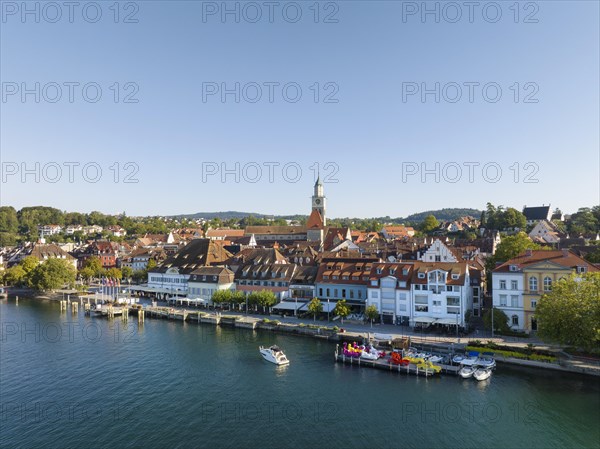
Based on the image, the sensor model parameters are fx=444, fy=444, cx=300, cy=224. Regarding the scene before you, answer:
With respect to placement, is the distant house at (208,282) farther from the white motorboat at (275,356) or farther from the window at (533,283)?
the window at (533,283)

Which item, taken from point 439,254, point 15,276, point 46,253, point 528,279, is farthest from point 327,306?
point 46,253

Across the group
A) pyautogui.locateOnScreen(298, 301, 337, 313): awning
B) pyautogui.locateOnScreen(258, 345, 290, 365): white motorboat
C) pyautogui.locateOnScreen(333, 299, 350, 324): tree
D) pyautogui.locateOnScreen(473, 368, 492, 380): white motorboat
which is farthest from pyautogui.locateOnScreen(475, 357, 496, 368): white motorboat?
pyautogui.locateOnScreen(298, 301, 337, 313): awning

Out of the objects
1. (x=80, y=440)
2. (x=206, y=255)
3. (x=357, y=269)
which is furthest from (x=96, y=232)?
(x=80, y=440)

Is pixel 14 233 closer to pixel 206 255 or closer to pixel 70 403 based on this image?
pixel 206 255

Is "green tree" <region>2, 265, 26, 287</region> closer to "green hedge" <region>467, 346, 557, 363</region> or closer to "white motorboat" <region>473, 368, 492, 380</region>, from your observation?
"green hedge" <region>467, 346, 557, 363</region>

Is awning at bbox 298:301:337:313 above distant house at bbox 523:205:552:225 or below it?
below

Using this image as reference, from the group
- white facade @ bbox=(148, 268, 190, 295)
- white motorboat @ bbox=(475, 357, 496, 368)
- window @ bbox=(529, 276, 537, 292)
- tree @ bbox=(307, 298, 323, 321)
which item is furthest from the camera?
white facade @ bbox=(148, 268, 190, 295)

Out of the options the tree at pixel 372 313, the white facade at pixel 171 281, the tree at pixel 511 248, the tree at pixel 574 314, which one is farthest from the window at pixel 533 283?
the white facade at pixel 171 281
